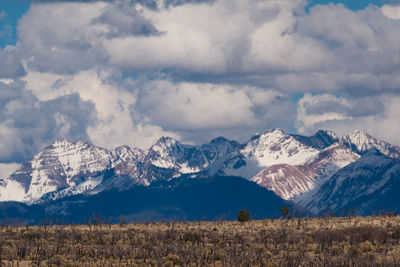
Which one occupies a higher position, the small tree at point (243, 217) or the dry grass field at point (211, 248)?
the small tree at point (243, 217)

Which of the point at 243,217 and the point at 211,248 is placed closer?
the point at 211,248

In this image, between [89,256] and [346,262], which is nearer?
[346,262]

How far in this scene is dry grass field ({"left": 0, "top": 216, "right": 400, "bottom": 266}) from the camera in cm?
6650

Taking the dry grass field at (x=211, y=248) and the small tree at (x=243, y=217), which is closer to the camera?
the dry grass field at (x=211, y=248)

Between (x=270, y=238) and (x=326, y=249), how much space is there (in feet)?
42.0

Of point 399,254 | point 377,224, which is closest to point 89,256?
point 399,254

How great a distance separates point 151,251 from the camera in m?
75.6

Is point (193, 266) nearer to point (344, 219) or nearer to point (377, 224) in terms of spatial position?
point (377, 224)

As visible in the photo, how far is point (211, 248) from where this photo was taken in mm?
78562

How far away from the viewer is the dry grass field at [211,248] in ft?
218

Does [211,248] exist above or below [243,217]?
Answer: below

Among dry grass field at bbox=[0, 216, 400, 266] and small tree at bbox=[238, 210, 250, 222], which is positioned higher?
small tree at bbox=[238, 210, 250, 222]

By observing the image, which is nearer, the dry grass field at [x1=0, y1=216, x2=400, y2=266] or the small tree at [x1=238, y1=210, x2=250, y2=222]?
the dry grass field at [x1=0, y1=216, x2=400, y2=266]

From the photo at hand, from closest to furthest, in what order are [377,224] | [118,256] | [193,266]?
[193,266]
[118,256]
[377,224]
